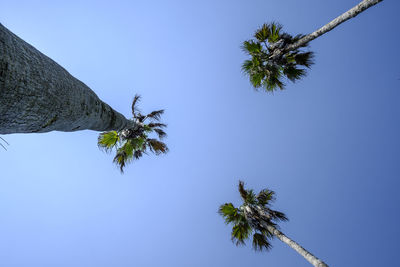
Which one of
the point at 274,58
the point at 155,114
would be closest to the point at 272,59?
the point at 274,58

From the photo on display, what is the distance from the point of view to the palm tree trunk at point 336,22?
6.32m

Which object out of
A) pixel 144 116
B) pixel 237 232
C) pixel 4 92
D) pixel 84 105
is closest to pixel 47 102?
pixel 4 92

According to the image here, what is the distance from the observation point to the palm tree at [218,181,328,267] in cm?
912

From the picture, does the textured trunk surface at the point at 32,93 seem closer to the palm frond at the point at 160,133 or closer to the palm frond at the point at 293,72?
the palm frond at the point at 160,133

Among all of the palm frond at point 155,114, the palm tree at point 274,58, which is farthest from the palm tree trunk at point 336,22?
the palm frond at point 155,114

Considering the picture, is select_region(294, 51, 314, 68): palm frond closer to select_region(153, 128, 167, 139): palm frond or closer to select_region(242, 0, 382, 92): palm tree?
select_region(242, 0, 382, 92): palm tree

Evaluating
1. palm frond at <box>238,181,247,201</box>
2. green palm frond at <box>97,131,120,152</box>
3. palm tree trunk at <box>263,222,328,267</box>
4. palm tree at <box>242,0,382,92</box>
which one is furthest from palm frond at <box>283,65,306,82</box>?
green palm frond at <box>97,131,120,152</box>

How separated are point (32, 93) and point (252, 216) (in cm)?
986

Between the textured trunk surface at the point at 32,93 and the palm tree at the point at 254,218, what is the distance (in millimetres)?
9185

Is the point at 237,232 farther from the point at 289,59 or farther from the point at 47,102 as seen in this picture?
the point at 47,102

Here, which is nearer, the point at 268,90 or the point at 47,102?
the point at 47,102

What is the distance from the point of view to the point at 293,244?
7789mm

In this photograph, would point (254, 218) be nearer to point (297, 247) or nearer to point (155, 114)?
point (297, 247)

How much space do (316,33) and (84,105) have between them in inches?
359
